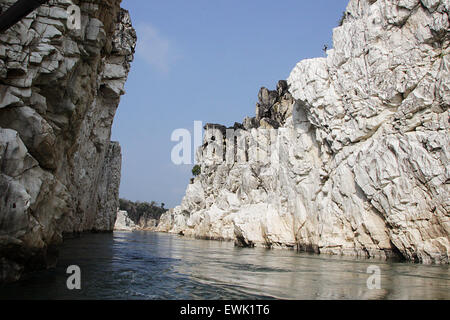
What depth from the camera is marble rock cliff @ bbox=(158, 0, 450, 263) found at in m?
22.7

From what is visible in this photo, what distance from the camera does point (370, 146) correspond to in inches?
1066

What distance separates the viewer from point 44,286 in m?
9.80

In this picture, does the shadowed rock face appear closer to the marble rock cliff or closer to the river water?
the river water

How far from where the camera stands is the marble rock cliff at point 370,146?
22.7 meters

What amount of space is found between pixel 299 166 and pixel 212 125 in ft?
139

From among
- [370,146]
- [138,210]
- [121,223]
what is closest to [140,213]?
[138,210]

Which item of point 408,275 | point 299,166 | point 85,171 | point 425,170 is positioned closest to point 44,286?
point 408,275

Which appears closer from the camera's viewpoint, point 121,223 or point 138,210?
point 121,223
